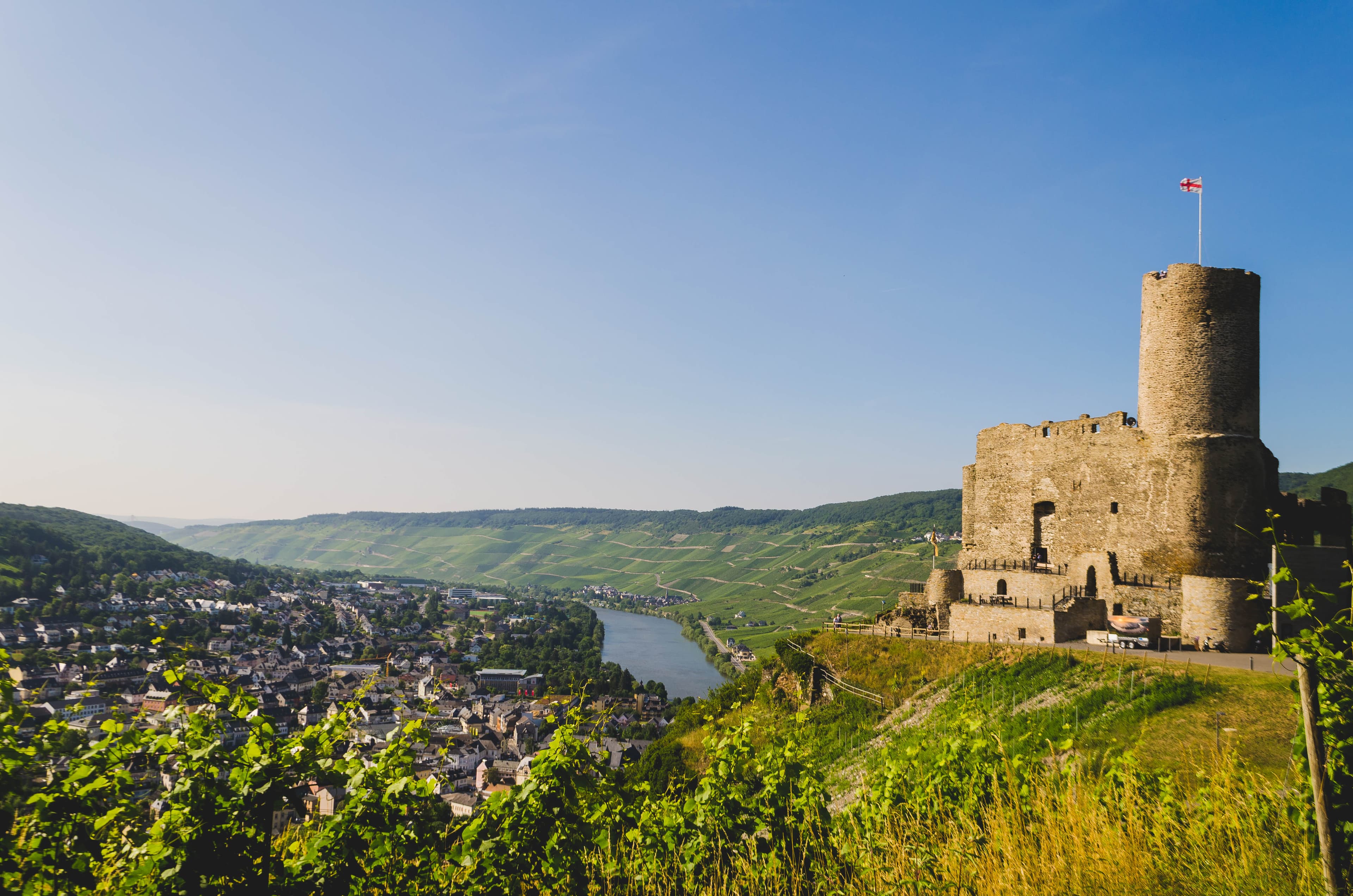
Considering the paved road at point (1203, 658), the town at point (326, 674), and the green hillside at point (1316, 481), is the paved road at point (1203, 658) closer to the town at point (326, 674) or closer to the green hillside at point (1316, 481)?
the town at point (326, 674)

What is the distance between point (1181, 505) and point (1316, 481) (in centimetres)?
13409

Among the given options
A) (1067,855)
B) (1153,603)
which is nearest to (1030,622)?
(1153,603)

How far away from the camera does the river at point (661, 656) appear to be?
311 feet

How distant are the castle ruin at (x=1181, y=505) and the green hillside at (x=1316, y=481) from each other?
70359 mm

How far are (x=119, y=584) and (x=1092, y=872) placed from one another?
12321cm

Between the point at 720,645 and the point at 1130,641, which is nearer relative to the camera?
the point at 1130,641

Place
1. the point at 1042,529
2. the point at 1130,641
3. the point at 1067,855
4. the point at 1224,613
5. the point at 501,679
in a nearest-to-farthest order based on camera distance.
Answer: the point at 1067,855, the point at 1224,613, the point at 1130,641, the point at 1042,529, the point at 501,679

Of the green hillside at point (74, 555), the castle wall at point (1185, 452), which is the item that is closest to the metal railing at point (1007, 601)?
the castle wall at point (1185, 452)

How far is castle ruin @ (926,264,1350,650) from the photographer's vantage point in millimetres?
22469

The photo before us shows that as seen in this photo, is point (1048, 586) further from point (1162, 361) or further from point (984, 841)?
point (984, 841)

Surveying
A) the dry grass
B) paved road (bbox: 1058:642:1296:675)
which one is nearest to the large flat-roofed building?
paved road (bbox: 1058:642:1296:675)

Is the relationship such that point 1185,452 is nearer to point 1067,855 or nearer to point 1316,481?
point 1067,855

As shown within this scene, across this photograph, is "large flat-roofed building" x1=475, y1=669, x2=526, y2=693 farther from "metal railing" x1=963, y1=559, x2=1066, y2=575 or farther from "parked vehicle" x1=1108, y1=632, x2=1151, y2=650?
"parked vehicle" x1=1108, y1=632, x2=1151, y2=650

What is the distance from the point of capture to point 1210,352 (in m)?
23.0
